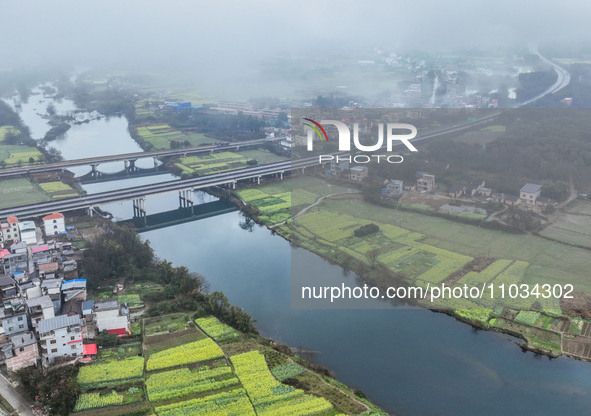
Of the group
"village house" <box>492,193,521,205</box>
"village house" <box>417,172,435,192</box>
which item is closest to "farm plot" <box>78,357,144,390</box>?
"village house" <box>417,172,435,192</box>

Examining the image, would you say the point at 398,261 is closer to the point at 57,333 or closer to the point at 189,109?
the point at 57,333

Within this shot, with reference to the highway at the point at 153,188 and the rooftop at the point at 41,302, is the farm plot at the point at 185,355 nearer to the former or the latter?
the rooftop at the point at 41,302

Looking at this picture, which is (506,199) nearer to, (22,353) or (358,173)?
(358,173)

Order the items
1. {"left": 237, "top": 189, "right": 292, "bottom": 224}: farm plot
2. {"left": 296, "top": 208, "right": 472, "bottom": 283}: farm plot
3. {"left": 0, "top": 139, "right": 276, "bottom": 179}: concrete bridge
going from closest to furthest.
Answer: {"left": 296, "top": 208, "right": 472, "bottom": 283}: farm plot < {"left": 237, "top": 189, "right": 292, "bottom": 224}: farm plot < {"left": 0, "top": 139, "right": 276, "bottom": 179}: concrete bridge

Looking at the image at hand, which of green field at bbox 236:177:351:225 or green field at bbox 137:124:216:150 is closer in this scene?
green field at bbox 236:177:351:225

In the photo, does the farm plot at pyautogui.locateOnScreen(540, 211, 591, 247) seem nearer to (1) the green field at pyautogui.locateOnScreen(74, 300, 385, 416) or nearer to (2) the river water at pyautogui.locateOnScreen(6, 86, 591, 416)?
(2) the river water at pyautogui.locateOnScreen(6, 86, 591, 416)

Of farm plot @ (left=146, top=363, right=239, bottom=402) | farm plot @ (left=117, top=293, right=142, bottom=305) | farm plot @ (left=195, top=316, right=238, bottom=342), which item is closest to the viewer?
farm plot @ (left=146, top=363, right=239, bottom=402)

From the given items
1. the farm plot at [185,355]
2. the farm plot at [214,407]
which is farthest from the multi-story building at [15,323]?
the farm plot at [214,407]
